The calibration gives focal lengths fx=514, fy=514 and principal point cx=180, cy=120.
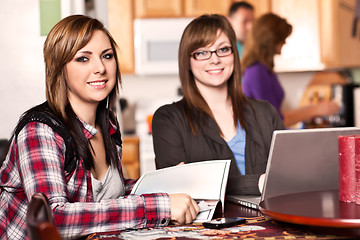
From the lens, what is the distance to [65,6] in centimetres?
200

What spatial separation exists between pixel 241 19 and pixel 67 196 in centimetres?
297

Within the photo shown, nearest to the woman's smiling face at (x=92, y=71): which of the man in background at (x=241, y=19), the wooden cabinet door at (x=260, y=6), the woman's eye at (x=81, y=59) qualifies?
the woman's eye at (x=81, y=59)

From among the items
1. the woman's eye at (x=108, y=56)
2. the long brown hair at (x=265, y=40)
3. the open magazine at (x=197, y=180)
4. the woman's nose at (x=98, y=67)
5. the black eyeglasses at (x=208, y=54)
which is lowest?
the open magazine at (x=197, y=180)

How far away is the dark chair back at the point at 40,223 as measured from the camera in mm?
734

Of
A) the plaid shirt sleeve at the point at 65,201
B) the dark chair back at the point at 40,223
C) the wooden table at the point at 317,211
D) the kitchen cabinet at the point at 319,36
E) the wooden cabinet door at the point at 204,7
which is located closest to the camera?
the dark chair back at the point at 40,223

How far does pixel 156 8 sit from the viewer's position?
4156 mm

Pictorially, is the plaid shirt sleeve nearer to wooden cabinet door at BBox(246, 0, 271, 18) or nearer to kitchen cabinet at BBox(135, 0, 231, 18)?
kitchen cabinet at BBox(135, 0, 231, 18)

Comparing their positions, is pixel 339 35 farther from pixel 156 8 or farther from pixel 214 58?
pixel 214 58

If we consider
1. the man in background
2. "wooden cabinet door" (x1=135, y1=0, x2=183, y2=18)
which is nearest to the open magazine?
the man in background

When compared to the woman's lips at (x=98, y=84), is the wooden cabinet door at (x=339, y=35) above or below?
above

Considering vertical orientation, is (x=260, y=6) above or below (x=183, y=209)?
above

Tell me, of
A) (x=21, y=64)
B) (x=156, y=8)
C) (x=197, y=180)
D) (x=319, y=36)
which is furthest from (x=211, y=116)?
(x=319, y=36)

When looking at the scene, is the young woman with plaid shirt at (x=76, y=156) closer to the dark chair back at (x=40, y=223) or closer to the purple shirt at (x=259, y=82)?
the dark chair back at (x=40, y=223)

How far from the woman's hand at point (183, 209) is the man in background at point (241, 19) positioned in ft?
9.02
